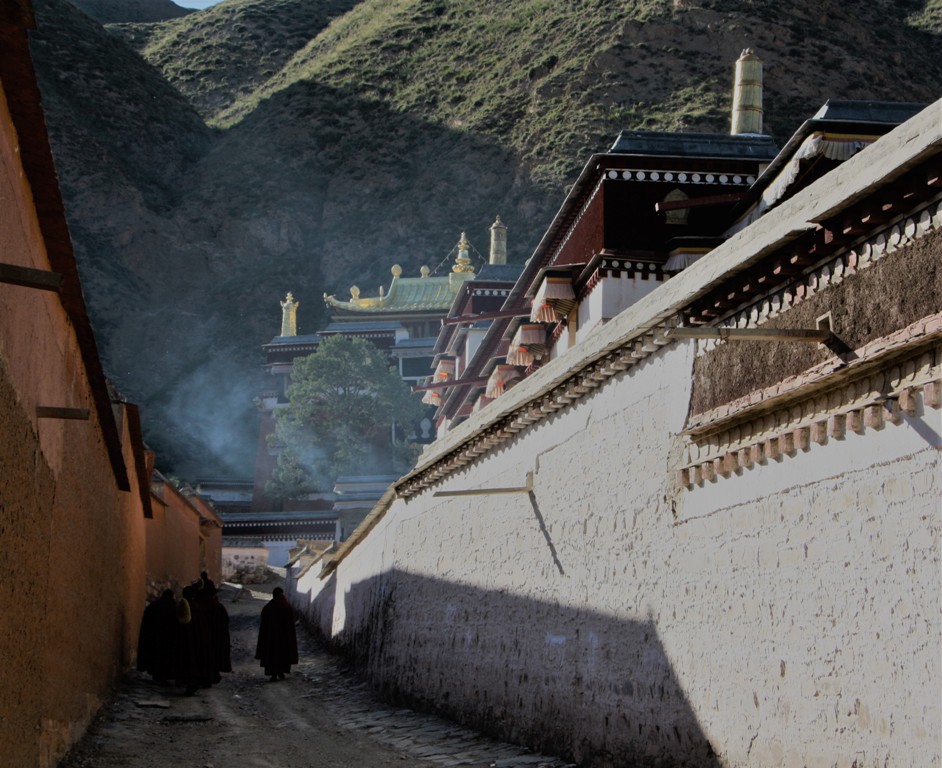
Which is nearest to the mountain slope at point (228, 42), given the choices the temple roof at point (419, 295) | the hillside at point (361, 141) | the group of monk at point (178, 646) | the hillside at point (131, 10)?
the hillside at point (361, 141)

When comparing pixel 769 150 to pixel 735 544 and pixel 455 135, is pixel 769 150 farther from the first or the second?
pixel 455 135

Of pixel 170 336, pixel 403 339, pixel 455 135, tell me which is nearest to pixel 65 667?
pixel 403 339

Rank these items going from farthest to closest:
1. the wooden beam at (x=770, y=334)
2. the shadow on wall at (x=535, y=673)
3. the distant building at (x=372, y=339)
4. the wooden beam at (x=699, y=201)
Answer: the distant building at (x=372, y=339) < the wooden beam at (x=699, y=201) < the shadow on wall at (x=535, y=673) < the wooden beam at (x=770, y=334)

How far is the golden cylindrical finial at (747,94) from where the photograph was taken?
20.0 metres

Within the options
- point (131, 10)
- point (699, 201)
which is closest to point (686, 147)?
point (699, 201)

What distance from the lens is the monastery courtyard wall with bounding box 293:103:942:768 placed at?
540cm

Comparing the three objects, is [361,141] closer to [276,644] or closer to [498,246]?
[498,246]

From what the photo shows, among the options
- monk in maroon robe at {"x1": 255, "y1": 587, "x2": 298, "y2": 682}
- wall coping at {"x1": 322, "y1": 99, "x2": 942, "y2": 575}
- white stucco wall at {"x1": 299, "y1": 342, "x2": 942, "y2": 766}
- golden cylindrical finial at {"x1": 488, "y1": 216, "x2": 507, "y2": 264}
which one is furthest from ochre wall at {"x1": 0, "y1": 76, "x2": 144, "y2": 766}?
golden cylindrical finial at {"x1": 488, "y1": 216, "x2": 507, "y2": 264}

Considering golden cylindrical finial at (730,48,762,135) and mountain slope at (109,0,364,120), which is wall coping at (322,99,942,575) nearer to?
golden cylindrical finial at (730,48,762,135)

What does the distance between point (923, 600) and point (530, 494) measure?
4886mm

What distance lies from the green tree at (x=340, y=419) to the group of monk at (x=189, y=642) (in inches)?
947

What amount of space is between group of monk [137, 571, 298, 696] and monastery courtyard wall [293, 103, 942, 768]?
2349 millimetres

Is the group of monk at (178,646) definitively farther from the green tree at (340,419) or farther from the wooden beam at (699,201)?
the green tree at (340,419)

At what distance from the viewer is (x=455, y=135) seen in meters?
69.4
